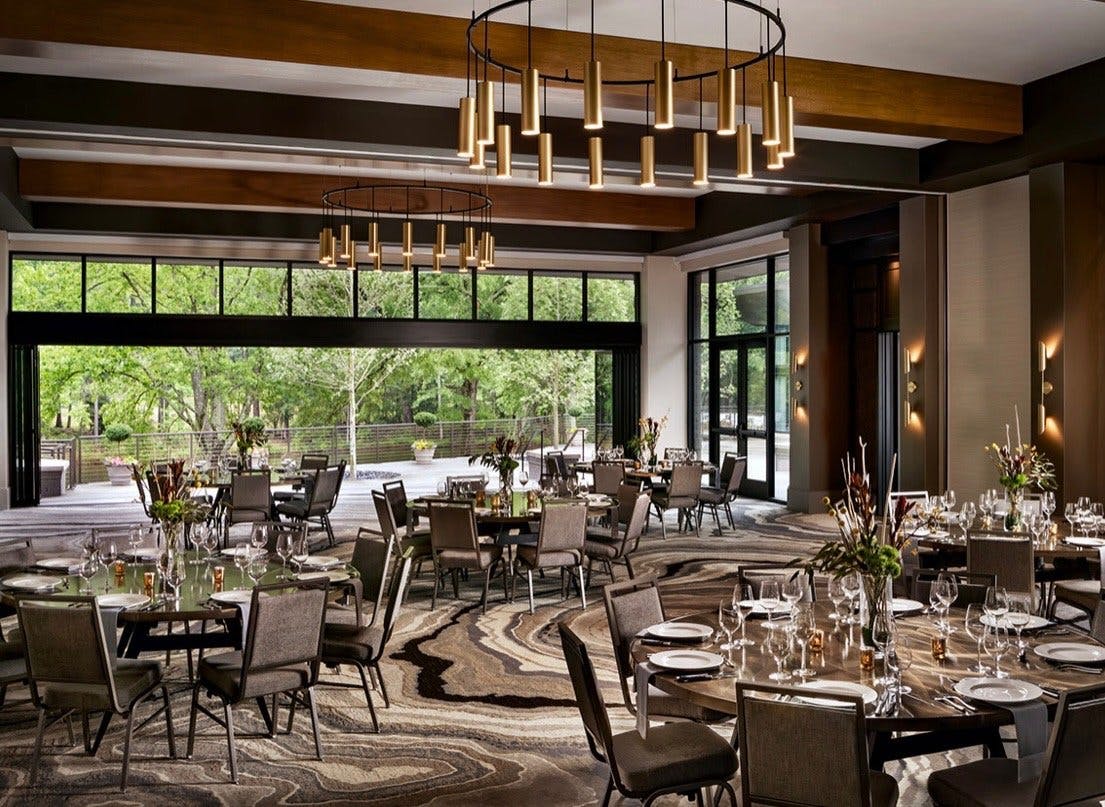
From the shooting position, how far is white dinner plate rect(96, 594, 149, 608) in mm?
4945

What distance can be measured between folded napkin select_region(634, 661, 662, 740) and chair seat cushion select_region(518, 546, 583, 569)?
13.8 feet

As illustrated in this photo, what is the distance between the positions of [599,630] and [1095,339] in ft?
18.6

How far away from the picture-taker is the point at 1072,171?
9422mm

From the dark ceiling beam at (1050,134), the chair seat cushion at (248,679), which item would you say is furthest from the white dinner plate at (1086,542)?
the chair seat cushion at (248,679)

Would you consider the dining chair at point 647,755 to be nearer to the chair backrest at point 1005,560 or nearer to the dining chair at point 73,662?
the dining chair at point 73,662

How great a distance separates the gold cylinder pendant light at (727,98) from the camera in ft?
12.4

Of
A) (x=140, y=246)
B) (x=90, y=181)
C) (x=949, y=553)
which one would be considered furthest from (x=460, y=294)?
(x=949, y=553)

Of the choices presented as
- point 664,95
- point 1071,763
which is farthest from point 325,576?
point 1071,763

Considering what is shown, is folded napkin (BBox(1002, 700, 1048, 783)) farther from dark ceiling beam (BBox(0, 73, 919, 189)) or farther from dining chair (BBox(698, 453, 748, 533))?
dining chair (BBox(698, 453, 748, 533))

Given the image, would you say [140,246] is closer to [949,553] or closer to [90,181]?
[90,181]

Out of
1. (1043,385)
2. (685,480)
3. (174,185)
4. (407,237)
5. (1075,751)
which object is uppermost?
(174,185)

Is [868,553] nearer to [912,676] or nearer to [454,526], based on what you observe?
[912,676]

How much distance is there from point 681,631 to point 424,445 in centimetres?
1976

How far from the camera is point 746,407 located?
53.3ft
